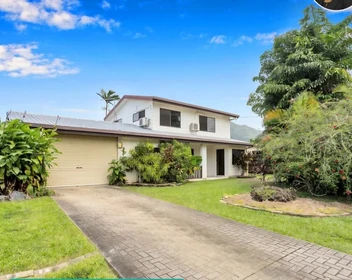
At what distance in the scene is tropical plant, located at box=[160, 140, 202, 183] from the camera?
11898 millimetres

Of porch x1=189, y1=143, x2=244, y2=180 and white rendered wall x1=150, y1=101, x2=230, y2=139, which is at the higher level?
white rendered wall x1=150, y1=101, x2=230, y2=139

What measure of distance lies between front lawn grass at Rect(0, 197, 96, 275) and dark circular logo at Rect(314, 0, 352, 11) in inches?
163

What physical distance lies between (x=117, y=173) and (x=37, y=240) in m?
7.47

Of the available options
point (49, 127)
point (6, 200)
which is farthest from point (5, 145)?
point (49, 127)

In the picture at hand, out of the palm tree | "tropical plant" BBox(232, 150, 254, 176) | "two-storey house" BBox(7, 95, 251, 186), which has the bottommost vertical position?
"tropical plant" BBox(232, 150, 254, 176)

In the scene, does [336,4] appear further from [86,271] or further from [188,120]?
[188,120]

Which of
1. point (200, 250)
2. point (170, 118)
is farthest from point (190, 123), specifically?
point (200, 250)

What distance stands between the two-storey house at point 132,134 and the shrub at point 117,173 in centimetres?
49

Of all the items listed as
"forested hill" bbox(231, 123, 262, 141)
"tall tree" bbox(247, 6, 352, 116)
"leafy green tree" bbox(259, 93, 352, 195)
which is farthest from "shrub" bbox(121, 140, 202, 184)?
"forested hill" bbox(231, 123, 262, 141)

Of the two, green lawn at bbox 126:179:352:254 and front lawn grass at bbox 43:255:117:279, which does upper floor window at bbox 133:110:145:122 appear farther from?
front lawn grass at bbox 43:255:117:279

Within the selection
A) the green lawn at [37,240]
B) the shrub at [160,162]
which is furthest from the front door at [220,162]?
the green lawn at [37,240]

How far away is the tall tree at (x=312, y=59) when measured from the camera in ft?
44.0

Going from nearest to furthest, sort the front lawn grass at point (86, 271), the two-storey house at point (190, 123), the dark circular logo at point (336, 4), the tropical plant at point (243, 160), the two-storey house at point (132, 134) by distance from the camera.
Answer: the dark circular logo at point (336, 4) → the front lawn grass at point (86, 271) → the two-storey house at point (132, 134) → the two-storey house at point (190, 123) → the tropical plant at point (243, 160)

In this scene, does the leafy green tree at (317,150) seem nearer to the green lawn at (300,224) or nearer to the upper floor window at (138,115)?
the green lawn at (300,224)
